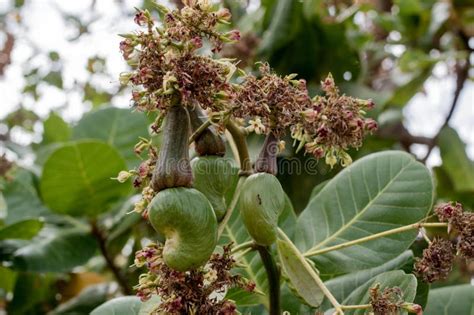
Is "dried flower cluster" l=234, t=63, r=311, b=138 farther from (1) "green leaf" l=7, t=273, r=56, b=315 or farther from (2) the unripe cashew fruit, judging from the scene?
Answer: (1) "green leaf" l=7, t=273, r=56, b=315

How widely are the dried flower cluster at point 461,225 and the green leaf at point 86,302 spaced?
1.20 metres

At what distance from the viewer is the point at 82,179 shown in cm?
177

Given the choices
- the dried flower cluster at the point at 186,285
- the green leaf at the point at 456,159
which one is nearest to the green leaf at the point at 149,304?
the dried flower cluster at the point at 186,285

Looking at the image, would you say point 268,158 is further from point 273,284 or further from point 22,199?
point 22,199

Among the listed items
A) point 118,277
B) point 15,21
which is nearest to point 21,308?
point 118,277

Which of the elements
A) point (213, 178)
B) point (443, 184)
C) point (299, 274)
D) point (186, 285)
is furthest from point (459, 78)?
point (186, 285)

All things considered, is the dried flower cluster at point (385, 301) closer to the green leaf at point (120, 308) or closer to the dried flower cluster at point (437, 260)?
the dried flower cluster at point (437, 260)

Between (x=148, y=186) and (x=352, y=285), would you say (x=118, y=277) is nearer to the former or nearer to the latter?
(x=352, y=285)

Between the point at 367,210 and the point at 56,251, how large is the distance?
3.04 ft

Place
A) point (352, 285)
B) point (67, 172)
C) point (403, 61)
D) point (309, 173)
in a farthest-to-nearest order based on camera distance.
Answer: point (403, 61), point (309, 173), point (67, 172), point (352, 285)

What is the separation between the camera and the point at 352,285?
1274mm

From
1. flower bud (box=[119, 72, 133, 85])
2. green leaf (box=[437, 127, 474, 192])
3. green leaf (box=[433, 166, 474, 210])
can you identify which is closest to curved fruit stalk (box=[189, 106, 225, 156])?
flower bud (box=[119, 72, 133, 85])

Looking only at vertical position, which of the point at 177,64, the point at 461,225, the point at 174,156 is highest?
the point at 177,64

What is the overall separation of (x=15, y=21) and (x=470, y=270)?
8.28 ft
